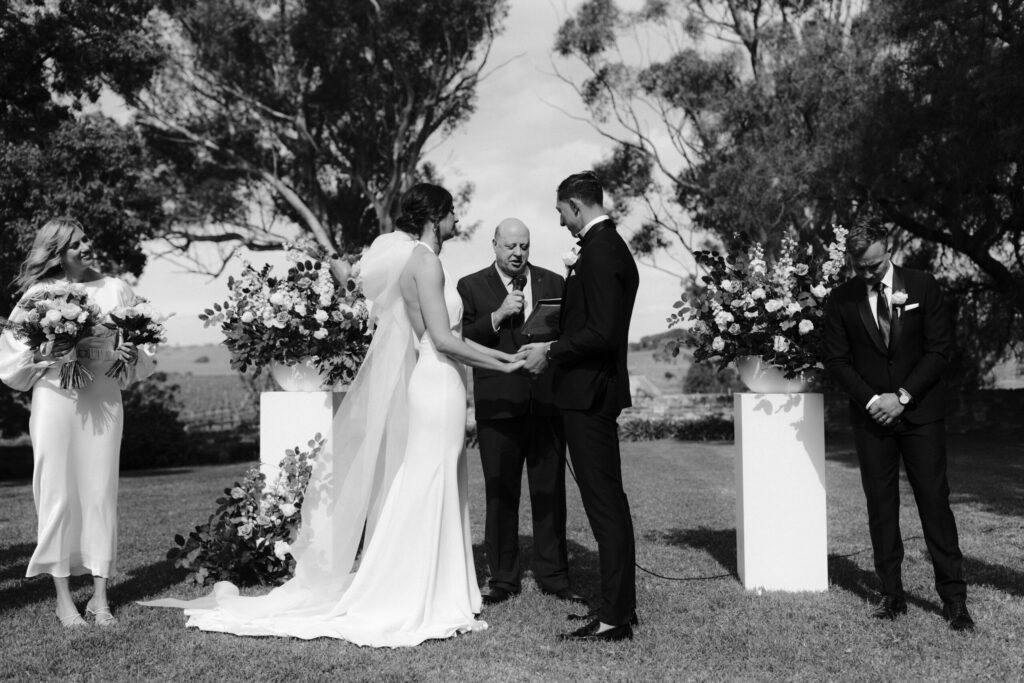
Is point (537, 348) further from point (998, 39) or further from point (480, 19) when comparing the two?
point (480, 19)

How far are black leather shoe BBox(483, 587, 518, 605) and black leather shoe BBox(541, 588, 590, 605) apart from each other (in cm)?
26

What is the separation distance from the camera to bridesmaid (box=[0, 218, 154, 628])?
520cm

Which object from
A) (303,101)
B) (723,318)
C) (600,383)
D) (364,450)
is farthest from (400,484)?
(303,101)

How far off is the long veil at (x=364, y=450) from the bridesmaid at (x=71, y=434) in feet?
1.67

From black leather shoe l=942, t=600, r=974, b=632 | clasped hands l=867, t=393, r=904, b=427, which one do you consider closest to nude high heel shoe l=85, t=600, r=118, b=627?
clasped hands l=867, t=393, r=904, b=427

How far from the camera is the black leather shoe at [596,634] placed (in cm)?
477

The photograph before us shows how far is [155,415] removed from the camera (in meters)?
24.9

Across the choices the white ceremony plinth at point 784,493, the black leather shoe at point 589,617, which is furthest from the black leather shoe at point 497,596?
the white ceremony plinth at point 784,493

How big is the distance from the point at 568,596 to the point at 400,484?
1410 millimetres

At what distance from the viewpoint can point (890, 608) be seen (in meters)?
5.15

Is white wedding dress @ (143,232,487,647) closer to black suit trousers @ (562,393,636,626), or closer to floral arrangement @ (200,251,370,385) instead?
black suit trousers @ (562,393,636,626)

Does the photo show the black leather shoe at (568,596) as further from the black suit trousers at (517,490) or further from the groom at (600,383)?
the groom at (600,383)

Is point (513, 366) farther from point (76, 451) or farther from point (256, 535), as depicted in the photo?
point (76, 451)

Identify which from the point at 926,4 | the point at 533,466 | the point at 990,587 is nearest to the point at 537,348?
the point at 533,466
